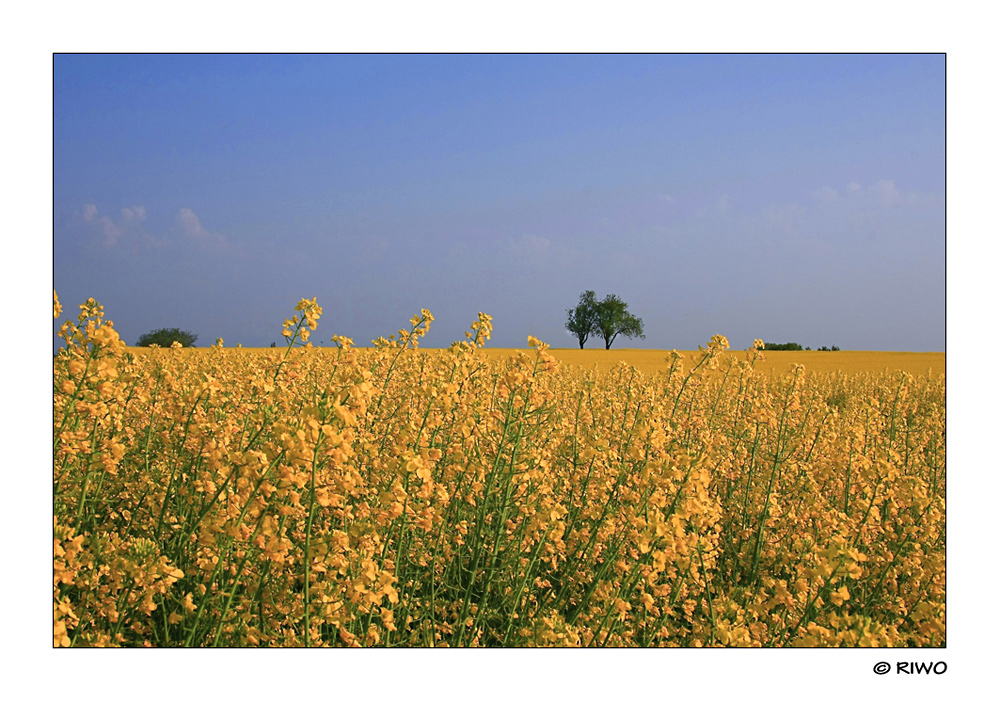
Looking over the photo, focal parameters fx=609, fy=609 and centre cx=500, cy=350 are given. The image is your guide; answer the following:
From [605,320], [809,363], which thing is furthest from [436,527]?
[605,320]

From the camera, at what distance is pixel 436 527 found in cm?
292

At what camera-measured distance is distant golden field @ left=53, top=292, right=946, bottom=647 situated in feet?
7.41

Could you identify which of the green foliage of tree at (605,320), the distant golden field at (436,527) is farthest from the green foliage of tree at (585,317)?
the distant golden field at (436,527)

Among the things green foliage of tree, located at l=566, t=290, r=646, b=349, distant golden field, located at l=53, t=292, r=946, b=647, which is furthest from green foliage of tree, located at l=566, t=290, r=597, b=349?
distant golden field, located at l=53, t=292, r=946, b=647

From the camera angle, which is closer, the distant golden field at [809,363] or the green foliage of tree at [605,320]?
the distant golden field at [809,363]

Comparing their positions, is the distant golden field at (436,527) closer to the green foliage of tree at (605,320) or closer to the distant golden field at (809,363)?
the distant golden field at (809,363)

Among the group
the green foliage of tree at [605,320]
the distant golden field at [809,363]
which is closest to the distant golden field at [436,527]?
the distant golden field at [809,363]

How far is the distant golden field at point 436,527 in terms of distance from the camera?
2.26 metres

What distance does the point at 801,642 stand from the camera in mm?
2340

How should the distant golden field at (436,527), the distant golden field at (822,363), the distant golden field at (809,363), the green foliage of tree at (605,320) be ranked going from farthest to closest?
1. the green foliage of tree at (605,320)
2. the distant golden field at (822,363)
3. the distant golden field at (809,363)
4. the distant golden field at (436,527)

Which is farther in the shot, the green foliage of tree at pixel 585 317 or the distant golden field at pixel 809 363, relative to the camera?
the green foliage of tree at pixel 585 317

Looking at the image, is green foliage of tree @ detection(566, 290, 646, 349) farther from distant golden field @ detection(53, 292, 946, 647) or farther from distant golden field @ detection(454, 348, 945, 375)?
distant golden field @ detection(53, 292, 946, 647)

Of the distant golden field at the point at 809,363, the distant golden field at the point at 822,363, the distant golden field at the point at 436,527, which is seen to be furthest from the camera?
the distant golden field at the point at 822,363

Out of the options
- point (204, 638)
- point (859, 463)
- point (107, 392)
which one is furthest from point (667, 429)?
point (107, 392)
